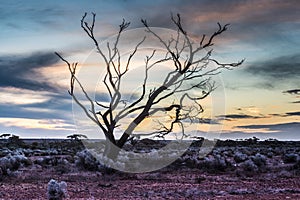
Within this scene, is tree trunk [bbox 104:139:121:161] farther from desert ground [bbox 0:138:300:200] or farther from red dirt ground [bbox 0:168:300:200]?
red dirt ground [bbox 0:168:300:200]

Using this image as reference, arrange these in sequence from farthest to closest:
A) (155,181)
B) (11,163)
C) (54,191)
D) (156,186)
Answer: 1. (11,163)
2. (155,181)
3. (156,186)
4. (54,191)

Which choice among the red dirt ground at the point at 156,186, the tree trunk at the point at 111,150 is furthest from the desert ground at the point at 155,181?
the tree trunk at the point at 111,150

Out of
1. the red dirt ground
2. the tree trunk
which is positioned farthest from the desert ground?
the tree trunk

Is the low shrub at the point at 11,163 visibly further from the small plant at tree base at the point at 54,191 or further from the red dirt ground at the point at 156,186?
the small plant at tree base at the point at 54,191

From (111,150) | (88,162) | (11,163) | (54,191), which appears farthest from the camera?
(111,150)

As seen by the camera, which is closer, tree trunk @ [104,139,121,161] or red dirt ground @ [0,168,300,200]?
red dirt ground @ [0,168,300,200]

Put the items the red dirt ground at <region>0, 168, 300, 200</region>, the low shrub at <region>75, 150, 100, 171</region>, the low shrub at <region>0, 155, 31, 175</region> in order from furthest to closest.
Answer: the low shrub at <region>75, 150, 100, 171</region> < the low shrub at <region>0, 155, 31, 175</region> < the red dirt ground at <region>0, 168, 300, 200</region>

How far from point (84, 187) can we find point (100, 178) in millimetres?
3004

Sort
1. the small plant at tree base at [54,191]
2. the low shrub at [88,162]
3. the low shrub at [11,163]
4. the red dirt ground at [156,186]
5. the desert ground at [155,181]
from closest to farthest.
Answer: the small plant at tree base at [54,191]
the red dirt ground at [156,186]
the desert ground at [155,181]
the low shrub at [11,163]
the low shrub at [88,162]

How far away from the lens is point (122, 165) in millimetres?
20469

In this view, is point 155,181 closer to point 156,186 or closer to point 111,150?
point 156,186

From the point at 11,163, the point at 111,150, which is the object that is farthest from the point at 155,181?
the point at 11,163

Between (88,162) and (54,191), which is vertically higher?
(88,162)

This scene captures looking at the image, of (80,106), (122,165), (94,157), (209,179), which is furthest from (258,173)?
(80,106)
